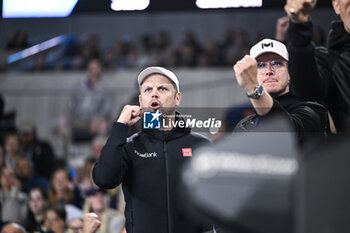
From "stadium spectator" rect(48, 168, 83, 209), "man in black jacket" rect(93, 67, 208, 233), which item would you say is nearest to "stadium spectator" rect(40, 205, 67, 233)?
"stadium spectator" rect(48, 168, 83, 209)

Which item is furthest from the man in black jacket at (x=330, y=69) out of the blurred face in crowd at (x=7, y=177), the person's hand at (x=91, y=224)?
the blurred face in crowd at (x=7, y=177)

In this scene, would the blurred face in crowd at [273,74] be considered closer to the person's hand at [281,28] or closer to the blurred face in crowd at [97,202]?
the person's hand at [281,28]

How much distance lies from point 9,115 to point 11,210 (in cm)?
151

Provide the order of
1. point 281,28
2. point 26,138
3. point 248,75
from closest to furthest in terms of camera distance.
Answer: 1. point 248,75
2. point 281,28
3. point 26,138

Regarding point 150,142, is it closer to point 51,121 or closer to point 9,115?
point 9,115

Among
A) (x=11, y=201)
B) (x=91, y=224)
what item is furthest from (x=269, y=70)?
(x=11, y=201)

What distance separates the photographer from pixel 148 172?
3072 mm

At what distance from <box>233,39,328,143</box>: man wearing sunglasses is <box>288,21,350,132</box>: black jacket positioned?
70mm

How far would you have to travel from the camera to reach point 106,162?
2.96 metres

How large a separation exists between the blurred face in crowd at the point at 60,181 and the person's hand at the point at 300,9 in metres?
4.47

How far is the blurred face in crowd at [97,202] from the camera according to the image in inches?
216

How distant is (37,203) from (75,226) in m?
1.34

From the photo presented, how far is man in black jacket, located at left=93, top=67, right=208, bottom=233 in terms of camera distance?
2977mm

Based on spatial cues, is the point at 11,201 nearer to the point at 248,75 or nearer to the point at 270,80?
the point at 270,80
